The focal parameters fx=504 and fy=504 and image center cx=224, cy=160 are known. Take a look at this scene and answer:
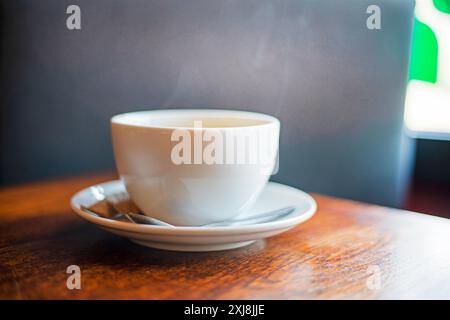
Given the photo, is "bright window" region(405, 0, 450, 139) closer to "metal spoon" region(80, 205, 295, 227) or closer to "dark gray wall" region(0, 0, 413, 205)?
"dark gray wall" region(0, 0, 413, 205)

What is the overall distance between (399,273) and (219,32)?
56 cm

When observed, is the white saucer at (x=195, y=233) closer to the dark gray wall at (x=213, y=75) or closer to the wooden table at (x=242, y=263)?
the wooden table at (x=242, y=263)

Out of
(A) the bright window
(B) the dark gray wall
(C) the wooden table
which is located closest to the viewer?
(C) the wooden table

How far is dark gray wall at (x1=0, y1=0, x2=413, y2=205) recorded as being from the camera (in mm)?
781

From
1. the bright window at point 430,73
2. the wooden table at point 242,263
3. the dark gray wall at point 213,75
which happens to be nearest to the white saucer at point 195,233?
the wooden table at point 242,263

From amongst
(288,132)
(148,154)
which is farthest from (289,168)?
→ (148,154)

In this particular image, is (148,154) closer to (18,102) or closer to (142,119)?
(142,119)

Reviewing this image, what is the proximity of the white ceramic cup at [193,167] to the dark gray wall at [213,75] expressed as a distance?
36 cm

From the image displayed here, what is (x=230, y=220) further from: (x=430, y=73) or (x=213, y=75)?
(x=430, y=73)

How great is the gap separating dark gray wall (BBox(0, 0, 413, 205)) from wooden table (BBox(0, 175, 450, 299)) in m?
0.27

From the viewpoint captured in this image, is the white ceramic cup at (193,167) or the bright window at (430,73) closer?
the white ceramic cup at (193,167)

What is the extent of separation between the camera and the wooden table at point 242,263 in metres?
0.37

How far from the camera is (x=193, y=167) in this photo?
438 mm

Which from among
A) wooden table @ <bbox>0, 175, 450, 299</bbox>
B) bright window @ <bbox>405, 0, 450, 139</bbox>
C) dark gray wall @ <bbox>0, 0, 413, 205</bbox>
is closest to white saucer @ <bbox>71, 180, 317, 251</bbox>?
wooden table @ <bbox>0, 175, 450, 299</bbox>
